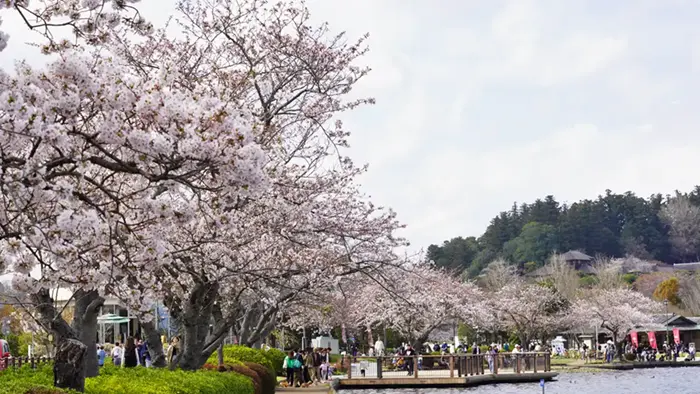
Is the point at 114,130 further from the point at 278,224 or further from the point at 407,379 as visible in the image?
the point at 407,379

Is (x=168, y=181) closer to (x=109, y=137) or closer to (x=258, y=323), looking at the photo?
(x=109, y=137)

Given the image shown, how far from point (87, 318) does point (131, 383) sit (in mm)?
2418

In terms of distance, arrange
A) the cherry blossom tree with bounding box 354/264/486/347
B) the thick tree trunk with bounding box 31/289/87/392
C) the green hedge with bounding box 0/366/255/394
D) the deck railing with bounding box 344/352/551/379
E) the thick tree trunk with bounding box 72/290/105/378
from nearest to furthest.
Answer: the green hedge with bounding box 0/366/255/394, the thick tree trunk with bounding box 31/289/87/392, the thick tree trunk with bounding box 72/290/105/378, the deck railing with bounding box 344/352/551/379, the cherry blossom tree with bounding box 354/264/486/347

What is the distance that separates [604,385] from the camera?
38.9 meters

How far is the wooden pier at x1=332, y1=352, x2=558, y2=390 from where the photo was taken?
119 ft

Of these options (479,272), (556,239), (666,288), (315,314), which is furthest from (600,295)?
(556,239)

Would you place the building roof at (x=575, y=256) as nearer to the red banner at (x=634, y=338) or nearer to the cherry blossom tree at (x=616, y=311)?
the cherry blossom tree at (x=616, y=311)

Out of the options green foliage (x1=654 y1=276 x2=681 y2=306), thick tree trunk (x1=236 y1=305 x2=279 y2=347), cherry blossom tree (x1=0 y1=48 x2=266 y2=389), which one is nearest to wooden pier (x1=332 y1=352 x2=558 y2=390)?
thick tree trunk (x1=236 y1=305 x2=279 y2=347)

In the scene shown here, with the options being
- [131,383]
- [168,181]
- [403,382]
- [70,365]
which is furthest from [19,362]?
[168,181]

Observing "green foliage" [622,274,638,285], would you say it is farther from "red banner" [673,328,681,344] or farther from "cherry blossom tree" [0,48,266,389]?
"cherry blossom tree" [0,48,266,389]

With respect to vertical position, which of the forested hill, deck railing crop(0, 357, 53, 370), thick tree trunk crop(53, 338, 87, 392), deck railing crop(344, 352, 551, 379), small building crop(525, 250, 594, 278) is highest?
the forested hill

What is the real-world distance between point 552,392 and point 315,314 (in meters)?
15.5

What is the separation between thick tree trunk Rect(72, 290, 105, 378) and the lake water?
2295 centimetres

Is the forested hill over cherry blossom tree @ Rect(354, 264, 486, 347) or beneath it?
over
